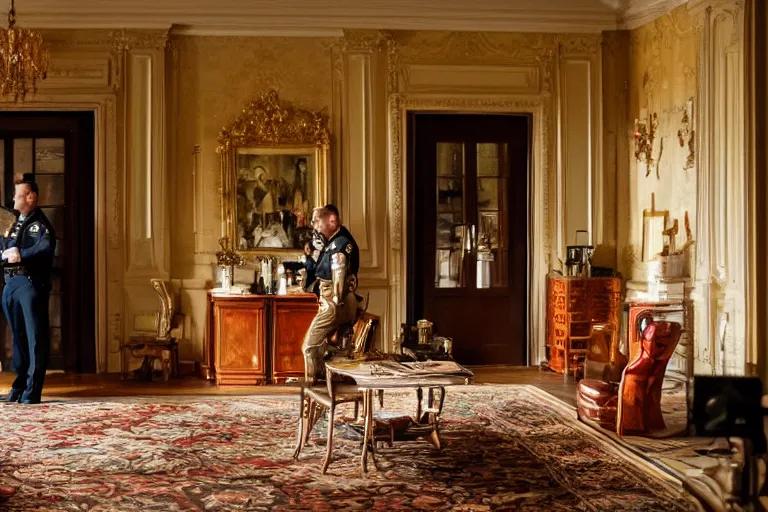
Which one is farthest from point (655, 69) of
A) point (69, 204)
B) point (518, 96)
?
point (69, 204)

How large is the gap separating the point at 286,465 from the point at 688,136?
5.48 m

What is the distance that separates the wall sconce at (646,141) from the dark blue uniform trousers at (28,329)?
6.22 m

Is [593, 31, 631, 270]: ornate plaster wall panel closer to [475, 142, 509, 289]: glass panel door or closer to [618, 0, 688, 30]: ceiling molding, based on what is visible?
[618, 0, 688, 30]: ceiling molding

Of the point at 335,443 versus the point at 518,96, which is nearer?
the point at 335,443

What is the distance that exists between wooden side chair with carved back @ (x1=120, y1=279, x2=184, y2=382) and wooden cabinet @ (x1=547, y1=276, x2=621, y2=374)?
405 cm

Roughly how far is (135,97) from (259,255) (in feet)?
7.00

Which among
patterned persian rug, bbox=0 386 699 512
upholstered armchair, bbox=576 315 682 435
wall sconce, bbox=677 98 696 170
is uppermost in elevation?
wall sconce, bbox=677 98 696 170

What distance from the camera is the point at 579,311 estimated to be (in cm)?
1055

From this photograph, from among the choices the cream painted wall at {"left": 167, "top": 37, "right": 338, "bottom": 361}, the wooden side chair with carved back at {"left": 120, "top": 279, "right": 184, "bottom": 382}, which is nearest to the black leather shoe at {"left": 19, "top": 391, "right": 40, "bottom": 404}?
the wooden side chair with carved back at {"left": 120, "top": 279, "right": 184, "bottom": 382}

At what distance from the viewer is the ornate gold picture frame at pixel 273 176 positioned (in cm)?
1079

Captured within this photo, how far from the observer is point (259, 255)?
1082cm

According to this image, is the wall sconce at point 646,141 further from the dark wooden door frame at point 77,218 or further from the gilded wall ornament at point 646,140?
the dark wooden door frame at point 77,218

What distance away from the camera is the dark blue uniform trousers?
8789 millimetres

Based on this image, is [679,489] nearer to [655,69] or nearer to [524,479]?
[524,479]
